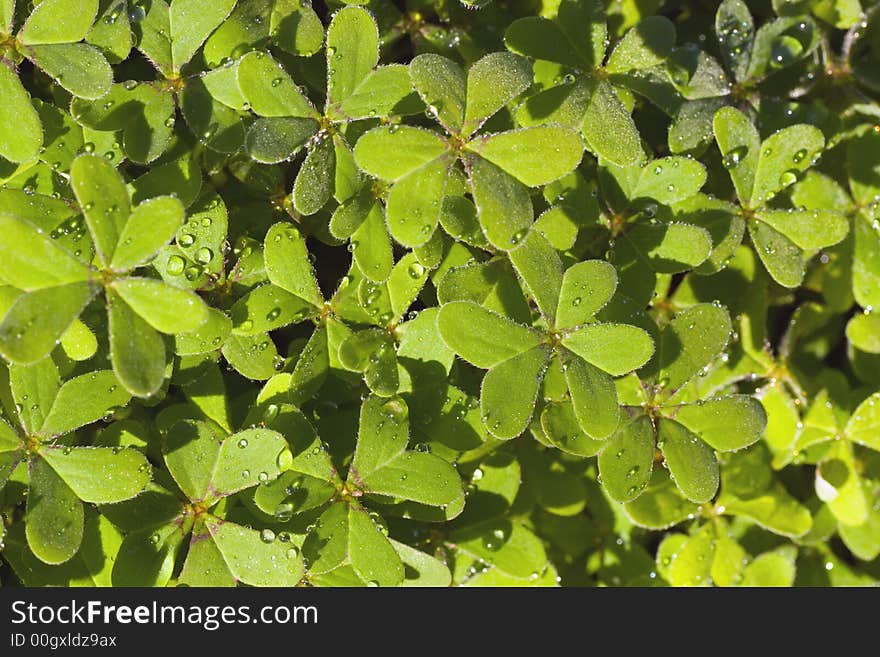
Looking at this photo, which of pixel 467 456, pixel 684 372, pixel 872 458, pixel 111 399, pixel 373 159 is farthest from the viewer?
pixel 872 458

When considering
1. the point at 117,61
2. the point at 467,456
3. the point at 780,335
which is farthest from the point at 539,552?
the point at 117,61

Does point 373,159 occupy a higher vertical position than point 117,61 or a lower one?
lower

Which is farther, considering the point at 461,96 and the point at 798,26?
the point at 798,26

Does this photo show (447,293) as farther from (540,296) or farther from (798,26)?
(798,26)

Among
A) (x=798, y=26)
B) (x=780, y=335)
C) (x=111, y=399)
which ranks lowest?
(x=780, y=335)

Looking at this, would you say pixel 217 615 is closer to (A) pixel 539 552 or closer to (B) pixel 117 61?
(A) pixel 539 552

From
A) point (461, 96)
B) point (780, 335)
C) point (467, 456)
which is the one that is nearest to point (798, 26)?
point (780, 335)

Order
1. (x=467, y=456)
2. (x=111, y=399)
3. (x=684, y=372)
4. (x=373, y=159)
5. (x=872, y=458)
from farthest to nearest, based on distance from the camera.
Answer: (x=872, y=458)
(x=467, y=456)
(x=684, y=372)
(x=111, y=399)
(x=373, y=159)
